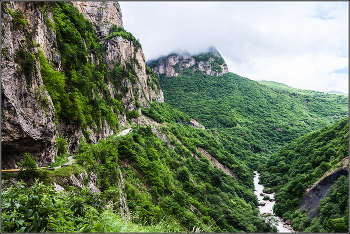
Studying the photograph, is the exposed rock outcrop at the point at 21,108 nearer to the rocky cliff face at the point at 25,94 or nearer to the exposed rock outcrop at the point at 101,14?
the rocky cliff face at the point at 25,94

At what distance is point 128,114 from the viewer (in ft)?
200

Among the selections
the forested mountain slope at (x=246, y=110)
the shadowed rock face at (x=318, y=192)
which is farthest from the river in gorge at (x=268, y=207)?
the forested mountain slope at (x=246, y=110)

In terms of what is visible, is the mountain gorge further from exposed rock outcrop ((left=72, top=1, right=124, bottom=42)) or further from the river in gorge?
the river in gorge

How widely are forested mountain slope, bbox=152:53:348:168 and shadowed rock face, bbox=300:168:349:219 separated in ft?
142

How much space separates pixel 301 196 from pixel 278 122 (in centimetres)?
9193

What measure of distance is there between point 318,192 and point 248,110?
106512 millimetres

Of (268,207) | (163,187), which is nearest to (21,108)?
(163,187)

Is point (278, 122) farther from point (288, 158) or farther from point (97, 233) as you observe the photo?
point (97, 233)

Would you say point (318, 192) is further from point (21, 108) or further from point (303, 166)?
point (21, 108)

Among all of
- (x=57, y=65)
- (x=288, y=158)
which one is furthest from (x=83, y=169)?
(x=288, y=158)

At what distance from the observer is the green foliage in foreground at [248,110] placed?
113869mm

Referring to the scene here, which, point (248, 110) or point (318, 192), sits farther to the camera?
point (248, 110)

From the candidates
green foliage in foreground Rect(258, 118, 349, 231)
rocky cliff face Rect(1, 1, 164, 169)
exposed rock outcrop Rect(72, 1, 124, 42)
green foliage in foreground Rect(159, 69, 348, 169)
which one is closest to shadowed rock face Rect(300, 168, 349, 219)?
green foliage in foreground Rect(258, 118, 349, 231)

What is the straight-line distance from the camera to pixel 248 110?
483ft
